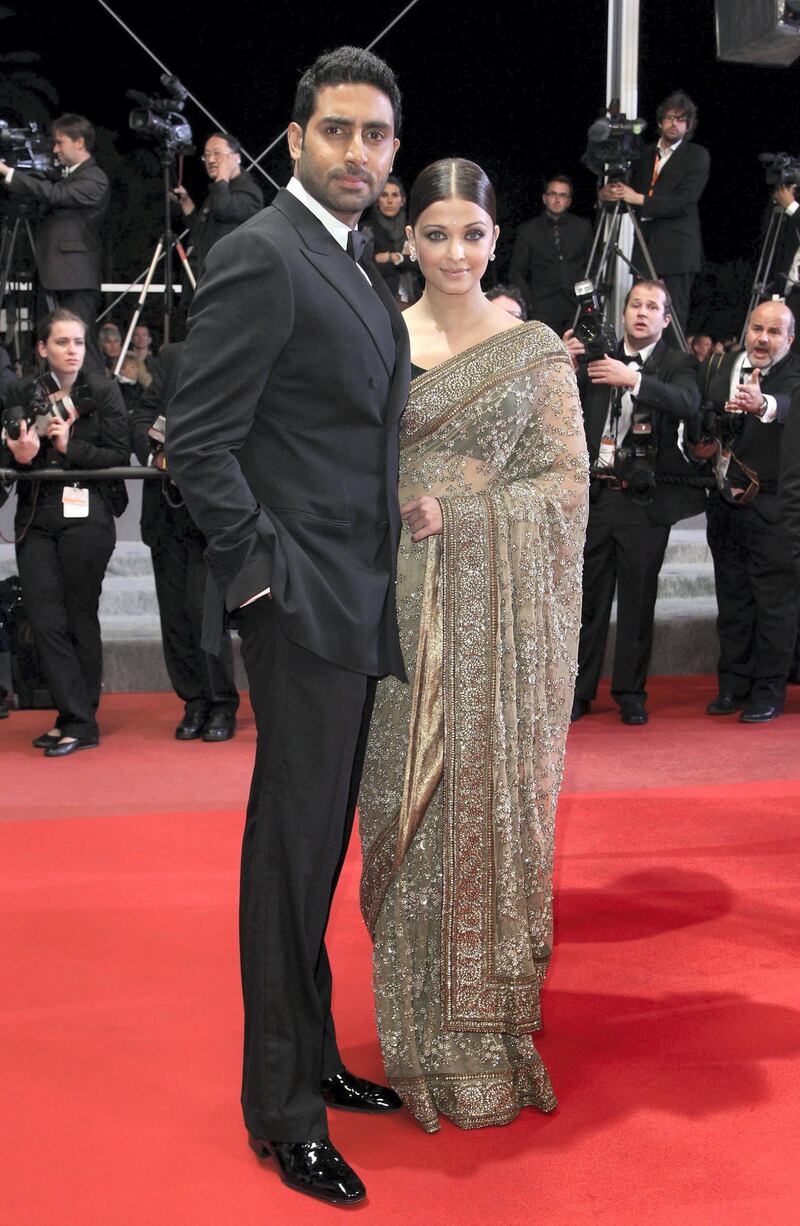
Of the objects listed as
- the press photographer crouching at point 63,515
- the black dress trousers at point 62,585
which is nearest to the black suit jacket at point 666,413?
the press photographer crouching at point 63,515

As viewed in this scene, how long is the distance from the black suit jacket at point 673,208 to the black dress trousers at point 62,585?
11.2 feet

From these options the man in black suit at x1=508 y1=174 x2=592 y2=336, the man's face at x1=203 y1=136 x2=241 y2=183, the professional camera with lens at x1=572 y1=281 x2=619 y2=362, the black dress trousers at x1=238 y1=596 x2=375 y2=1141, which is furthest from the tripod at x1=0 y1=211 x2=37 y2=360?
the black dress trousers at x1=238 y1=596 x2=375 y2=1141

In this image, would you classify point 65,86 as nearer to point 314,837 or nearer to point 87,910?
point 87,910

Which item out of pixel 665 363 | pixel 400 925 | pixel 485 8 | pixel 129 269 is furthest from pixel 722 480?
pixel 485 8

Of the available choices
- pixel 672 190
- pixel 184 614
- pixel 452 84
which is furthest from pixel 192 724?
pixel 452 84

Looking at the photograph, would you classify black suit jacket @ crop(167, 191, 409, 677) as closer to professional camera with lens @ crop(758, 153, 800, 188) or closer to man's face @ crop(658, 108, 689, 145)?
man's face @ crop(658, 108, 689, 145)

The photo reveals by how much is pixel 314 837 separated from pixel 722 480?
4019 millimetres

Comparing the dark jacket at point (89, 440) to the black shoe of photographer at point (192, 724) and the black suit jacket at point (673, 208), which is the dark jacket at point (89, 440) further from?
the black suit jacket at point (673, 208)

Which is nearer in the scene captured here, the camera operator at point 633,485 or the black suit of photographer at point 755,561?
the camera operator at point 633,485

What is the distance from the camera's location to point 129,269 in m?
9.69

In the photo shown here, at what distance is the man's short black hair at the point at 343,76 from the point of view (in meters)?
2.13

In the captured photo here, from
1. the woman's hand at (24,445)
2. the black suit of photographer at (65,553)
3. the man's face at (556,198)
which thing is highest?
the man's face at (556,198)

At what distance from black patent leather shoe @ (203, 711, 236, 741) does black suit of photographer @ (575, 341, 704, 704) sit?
1.42 meters

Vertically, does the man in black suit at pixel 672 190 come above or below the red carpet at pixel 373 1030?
above
